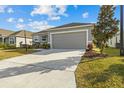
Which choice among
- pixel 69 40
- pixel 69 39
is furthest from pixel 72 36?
pixel 69 40

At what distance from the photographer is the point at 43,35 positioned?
25.6m

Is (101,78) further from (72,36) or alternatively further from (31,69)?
(72,36)

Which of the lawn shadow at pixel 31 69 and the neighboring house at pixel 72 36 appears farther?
the neighboring house at pixel 72 36

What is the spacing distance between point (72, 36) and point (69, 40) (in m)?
0.73

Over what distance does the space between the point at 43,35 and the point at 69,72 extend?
19.6m

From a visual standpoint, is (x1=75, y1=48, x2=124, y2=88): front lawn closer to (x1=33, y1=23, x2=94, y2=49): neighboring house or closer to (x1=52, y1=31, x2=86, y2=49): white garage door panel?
(x1=33, y1=23, x2=94, y2=49): neighboring house

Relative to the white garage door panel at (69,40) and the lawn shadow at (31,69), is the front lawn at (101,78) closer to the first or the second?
the lawn shadow at (31,69)

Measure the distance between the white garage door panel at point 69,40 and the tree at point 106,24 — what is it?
721 centimetres

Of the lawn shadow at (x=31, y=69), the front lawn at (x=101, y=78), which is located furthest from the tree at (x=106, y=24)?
the front lawn at (x=101, y=78)

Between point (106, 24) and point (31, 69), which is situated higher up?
point (106, 24)

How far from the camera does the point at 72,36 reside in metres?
19.2

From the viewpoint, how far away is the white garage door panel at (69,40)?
18487 mm
